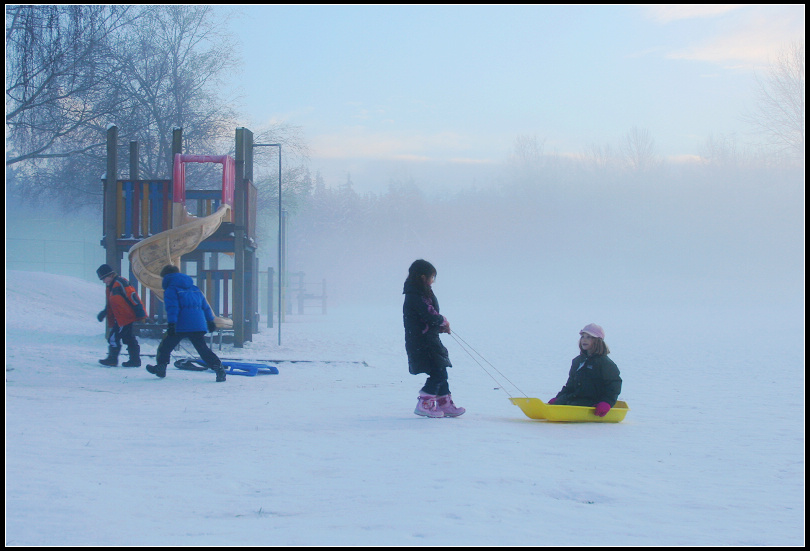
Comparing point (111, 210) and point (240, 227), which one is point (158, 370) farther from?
point (111, 210)

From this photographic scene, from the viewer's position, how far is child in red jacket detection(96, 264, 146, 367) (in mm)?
10766

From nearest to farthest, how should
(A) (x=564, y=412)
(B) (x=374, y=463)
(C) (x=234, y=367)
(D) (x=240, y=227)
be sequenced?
(B) (x=374, y=463) < (A) (x=564, y=412) < (C) (x=234, y=367) < (D) (x=240, y=227)

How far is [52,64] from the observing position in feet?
41.9

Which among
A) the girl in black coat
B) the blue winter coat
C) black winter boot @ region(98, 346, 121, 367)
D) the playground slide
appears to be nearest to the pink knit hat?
the girl in black coat

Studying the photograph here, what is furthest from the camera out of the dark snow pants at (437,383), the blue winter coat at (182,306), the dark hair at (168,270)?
the dark hair at (168,270)

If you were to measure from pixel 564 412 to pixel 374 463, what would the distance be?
2637 mm

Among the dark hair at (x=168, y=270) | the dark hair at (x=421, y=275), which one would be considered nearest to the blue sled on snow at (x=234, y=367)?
the dark hair at (x=168, y=270)

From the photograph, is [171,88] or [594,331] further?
[171,88]

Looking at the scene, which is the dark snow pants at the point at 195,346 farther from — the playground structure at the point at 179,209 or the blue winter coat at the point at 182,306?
the playground structure at the point at 179,209

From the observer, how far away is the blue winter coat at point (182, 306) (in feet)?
31.9

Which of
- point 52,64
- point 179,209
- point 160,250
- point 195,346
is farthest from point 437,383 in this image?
point 52,64

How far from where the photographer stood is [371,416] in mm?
7449

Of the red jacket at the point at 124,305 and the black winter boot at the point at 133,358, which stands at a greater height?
the red jacket at the point at 124,305

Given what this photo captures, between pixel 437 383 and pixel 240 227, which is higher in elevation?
pixel 240 227
